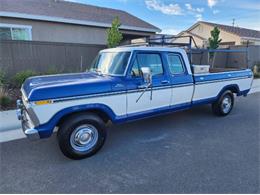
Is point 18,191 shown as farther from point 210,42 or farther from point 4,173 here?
point 210,42

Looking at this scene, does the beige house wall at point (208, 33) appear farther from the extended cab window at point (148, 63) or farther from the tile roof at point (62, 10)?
the extended cab window at point (148, 63)

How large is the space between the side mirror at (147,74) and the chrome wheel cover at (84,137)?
134cm

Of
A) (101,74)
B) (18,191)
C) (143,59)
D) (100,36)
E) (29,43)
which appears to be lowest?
(18,191)

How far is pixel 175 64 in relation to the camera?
15.1 ft

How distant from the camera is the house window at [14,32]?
396 inches

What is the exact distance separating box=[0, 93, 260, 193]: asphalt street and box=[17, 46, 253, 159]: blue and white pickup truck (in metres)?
0.45

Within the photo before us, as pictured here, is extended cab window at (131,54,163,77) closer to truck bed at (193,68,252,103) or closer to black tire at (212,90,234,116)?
truck bed at (193,68,252,103)

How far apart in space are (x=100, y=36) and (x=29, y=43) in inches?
196

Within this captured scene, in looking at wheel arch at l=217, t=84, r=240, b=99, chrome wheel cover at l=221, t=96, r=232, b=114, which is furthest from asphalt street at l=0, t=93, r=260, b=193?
wheel arch at l=217, t=84, r=240, b=99

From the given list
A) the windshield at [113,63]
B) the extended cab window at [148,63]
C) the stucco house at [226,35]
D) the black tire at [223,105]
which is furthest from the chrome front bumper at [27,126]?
the stucco house at [226,35]

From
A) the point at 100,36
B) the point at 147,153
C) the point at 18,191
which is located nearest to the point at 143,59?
the point at 147,153

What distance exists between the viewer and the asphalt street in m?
2.77

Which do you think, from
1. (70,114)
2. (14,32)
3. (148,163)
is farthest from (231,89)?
(14,32)

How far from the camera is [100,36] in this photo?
12.7 metres
